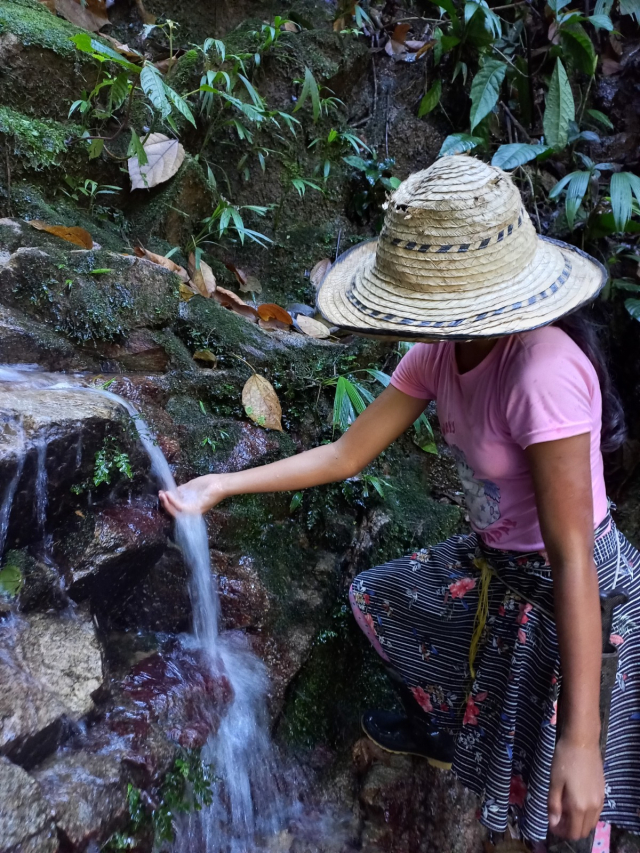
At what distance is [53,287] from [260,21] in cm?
295

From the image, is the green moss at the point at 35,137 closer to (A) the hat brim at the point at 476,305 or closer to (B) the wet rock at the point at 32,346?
(B) the wet rock at the point at 32,346

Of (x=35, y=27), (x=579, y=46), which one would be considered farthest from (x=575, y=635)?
(x=579, y=46)

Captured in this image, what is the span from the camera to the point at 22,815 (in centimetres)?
132

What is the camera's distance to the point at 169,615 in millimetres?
2135

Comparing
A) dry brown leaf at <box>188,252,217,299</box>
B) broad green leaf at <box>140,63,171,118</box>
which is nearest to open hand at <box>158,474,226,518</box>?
dry brown leaf at <box>188,252,217,299</box>

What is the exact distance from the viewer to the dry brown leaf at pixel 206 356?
8.87ft

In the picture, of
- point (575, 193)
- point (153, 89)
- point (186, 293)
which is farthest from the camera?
point (575, 193)

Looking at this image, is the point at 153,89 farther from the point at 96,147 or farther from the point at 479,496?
the point at 479,496

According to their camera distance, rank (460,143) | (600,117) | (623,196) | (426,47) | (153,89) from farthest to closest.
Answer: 1. (426,47)
2. (600,117)
3. (460,143)
4. (623,196)
5. (153,89)

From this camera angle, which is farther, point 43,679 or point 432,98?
point 432,98

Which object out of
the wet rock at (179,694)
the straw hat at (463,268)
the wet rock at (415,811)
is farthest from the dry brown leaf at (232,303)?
the wet rock at (415,811)

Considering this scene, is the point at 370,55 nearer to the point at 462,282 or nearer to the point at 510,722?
the point at 462,282

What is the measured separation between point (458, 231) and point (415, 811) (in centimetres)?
201

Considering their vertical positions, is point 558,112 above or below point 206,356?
above
